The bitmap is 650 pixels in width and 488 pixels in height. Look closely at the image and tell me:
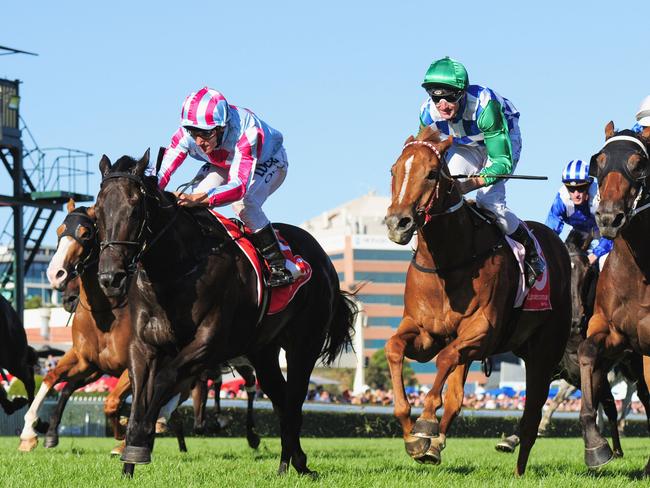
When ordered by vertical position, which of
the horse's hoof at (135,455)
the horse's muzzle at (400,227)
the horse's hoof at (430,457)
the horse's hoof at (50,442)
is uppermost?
the horse's muzzle at (400,227)

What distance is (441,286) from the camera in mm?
7066

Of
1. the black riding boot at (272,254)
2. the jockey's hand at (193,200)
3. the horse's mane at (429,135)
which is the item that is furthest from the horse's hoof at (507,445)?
the jockey's hand at (193,200)

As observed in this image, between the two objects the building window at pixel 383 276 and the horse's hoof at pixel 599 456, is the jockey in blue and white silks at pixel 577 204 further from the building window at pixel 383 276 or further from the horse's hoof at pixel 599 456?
the building window at pixel 383 276

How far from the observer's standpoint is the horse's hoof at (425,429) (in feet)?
20.4

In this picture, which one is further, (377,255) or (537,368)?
(377,255)

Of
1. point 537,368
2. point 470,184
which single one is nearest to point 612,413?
point 537,368

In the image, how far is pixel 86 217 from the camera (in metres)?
10.1

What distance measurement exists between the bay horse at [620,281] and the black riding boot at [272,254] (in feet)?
6.37

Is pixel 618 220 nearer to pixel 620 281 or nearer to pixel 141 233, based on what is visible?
pixel 620 281

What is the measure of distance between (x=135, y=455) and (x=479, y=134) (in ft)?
10.1

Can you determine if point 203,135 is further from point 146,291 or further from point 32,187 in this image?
point 32,187

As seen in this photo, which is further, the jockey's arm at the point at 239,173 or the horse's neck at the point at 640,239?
the jockey's arm at the point at 239,173

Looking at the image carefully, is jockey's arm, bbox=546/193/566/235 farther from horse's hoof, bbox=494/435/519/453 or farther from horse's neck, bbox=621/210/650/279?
horse's neck, bbox=621/210/650/279

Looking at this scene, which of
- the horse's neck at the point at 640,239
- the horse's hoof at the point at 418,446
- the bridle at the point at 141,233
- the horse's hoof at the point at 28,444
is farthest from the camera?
the horse's hoof at the point at 28,444
